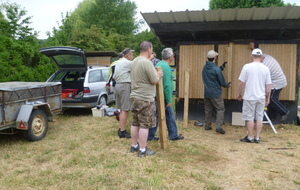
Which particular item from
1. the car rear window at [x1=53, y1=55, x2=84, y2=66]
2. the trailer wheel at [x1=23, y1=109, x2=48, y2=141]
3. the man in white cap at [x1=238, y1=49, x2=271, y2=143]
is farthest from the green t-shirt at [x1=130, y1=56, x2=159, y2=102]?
the car rear window at [x1=53, y1=55, x2=84, y2=66]

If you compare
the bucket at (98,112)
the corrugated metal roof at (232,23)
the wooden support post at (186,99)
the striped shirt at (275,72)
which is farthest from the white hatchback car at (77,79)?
the striped shirt at (275,72)

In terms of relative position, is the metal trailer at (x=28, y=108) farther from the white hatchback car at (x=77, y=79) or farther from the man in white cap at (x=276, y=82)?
the man in white cap at (x=276, y=82)

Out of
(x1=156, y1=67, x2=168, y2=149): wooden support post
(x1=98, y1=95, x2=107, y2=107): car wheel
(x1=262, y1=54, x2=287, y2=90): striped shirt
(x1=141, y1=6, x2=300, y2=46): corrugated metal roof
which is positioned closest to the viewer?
(x1=156, y1=67, x2=168, y2=149): wooden support post

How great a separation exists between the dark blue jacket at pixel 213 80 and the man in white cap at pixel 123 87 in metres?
1.89

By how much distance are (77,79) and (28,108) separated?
3.89 meters

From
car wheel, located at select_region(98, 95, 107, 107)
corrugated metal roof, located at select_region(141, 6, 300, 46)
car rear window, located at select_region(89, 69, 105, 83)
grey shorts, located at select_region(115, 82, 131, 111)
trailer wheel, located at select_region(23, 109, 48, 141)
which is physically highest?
corrugated metal roof, located at select_region(141, 6, 300, 46)

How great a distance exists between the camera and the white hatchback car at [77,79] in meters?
7.90

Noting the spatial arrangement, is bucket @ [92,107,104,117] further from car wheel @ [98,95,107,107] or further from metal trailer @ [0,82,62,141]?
metal trailer @ [0,82,62,141]

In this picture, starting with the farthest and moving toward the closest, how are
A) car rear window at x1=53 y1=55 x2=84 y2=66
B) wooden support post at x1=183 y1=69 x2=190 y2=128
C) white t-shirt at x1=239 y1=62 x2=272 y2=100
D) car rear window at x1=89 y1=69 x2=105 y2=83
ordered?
car rear window at x1=89 y1=69 x2=105 y2=83 < car rear window at x1=53 y1=55 x2=84 y2=66 < wooden support post at x1=183 y1=69 x2=190 y2=128 < white t-shirt at x1=239 y1=62 x2=272 y2=100

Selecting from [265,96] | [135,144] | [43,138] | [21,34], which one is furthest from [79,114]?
[265,96]

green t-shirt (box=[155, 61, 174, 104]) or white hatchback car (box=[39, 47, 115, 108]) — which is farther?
white hatchback car (box=[39, 47, 115, 108])

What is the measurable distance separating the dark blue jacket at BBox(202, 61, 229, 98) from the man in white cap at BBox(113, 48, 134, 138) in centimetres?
189

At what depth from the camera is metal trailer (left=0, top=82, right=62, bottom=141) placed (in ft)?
16.8

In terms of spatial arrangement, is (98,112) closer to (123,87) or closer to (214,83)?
(123,87)
